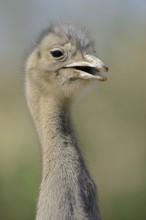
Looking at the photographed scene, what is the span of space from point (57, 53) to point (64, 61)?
0.35ft

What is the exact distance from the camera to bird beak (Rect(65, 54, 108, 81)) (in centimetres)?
574

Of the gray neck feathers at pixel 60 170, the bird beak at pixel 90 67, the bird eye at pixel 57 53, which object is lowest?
the gray neck feathers at pixel 60 170

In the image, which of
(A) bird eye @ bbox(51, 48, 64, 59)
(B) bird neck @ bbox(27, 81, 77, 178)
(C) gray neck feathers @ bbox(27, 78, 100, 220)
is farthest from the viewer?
(A) bird eye @ bbox(51, 48, 64, 59)

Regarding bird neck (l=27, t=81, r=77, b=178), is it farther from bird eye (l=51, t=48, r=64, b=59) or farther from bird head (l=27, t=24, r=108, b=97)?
bird eye (l=51, t=48, r=64, b=59)

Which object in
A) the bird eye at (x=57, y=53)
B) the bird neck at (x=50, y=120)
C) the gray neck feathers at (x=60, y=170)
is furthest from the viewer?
the bird eye at (x=57, y=53)

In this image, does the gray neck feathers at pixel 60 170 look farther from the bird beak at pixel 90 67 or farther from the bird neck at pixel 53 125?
the bird beak at pixel 90 67

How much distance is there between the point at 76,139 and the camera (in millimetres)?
5922

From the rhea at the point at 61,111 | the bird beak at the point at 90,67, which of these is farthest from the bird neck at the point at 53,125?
the bird beak at the point at 90,67

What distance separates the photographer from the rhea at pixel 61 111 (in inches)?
223

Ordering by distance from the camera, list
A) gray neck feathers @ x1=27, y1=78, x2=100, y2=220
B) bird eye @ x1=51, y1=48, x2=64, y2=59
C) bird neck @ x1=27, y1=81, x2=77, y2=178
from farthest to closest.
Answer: bird eye @ x1=51, y1=48, x2=64, y2=59, bird neck @ x1=27, y1=81, x2=77, y2=178, gray neck feathers @ x1=27, y1=78, x2=100, y2=220

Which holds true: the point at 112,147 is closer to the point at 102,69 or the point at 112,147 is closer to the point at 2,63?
the point at 2,63

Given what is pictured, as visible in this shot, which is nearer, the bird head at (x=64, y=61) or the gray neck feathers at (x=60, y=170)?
the gray neck feathers at (x=60, y=170)

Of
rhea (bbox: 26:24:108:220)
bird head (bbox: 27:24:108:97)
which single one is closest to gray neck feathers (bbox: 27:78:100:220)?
rhea (bbox: 26:24:108:220)

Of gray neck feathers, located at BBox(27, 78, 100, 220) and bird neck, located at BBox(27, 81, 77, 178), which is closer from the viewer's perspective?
gray neck feathers, located at BBox(27, 78, 100, 220)
